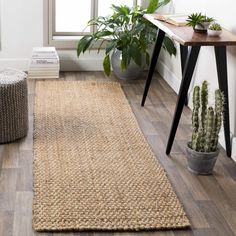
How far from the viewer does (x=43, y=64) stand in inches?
172

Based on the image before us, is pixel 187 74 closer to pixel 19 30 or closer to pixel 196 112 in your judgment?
→ pixel 196 112

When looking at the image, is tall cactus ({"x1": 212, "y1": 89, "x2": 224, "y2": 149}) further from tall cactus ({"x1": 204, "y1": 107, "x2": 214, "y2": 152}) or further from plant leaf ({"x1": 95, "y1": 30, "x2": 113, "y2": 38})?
plant leaf ({"x1": 95, "y1": 30, "x2": 113, "y2": 38})

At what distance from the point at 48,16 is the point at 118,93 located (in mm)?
993

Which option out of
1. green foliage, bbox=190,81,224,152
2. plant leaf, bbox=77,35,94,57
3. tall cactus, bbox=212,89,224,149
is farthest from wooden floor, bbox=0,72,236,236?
plant leaf, bbox=77,35,94,57

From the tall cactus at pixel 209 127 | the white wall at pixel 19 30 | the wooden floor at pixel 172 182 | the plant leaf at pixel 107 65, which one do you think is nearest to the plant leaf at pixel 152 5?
the plant leaf at pixel 107 65

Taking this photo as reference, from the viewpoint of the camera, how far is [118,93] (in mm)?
4078

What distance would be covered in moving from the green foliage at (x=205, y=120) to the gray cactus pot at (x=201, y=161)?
0.03 metres

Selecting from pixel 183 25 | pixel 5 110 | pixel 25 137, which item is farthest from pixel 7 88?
pixel 183 25

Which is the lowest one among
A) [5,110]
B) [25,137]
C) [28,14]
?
[25,137]

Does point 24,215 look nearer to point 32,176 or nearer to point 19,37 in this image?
point 32,176

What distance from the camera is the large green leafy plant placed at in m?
4.12

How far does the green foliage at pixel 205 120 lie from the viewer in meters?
2.70

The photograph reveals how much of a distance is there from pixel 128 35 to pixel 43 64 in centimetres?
76

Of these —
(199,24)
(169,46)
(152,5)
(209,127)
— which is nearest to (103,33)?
(152,5)
